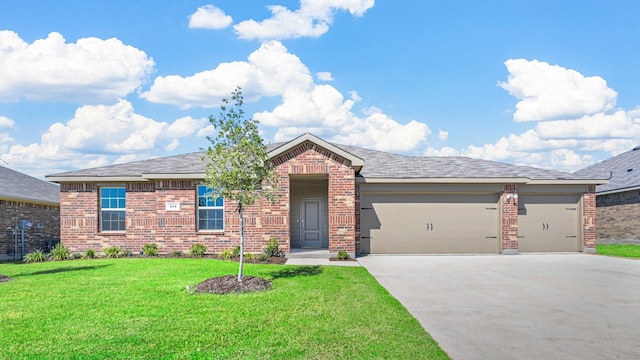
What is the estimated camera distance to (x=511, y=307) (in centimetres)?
923

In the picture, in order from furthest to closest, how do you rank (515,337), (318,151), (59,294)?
(318,151)
(59,294)
(515,337)

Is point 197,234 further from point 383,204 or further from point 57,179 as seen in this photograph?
point 383,204

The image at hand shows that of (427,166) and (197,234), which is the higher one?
(427,166)

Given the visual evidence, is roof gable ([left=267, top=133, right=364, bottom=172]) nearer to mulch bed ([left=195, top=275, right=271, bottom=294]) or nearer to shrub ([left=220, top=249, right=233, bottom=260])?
shrub ([left=220, top=249, right=233, bottom=260])

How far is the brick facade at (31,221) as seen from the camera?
791 inches

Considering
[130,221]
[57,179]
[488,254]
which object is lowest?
[488,254]

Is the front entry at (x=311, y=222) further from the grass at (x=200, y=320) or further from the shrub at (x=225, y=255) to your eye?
the grass at (x=200, y=320)

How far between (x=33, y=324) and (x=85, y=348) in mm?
1941

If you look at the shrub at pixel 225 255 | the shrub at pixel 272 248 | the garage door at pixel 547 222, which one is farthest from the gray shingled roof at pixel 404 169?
the shrub at pixel 272 248

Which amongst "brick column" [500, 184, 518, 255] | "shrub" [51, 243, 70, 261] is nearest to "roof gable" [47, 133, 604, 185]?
"brick column" [500, 184, 518, 255]

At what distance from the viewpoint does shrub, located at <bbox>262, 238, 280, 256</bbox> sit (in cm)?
1680

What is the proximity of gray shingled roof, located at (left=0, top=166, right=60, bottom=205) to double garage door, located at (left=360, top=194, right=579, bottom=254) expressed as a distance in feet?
47.3

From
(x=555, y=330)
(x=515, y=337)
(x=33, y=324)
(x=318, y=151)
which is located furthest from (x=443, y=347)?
(x=318, y=151)

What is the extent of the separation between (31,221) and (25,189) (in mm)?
2098
